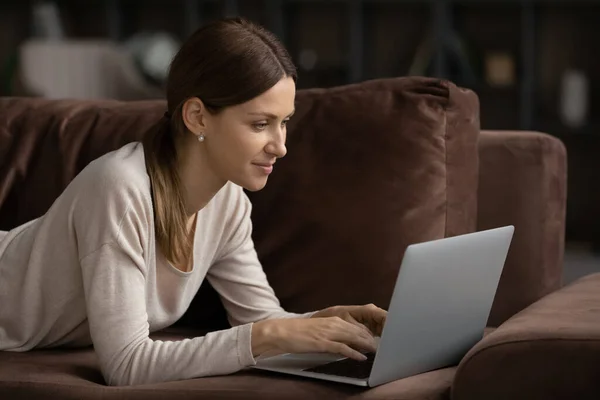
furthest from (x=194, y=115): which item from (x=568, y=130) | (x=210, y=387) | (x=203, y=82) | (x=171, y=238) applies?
(x=568, y=130)

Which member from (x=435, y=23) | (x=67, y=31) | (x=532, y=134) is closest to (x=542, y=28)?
(x=435, y=23)

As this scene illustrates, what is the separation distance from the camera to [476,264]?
1.73 m

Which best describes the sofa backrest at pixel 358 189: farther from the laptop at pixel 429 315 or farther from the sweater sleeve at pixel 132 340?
the sweater sleeve at pixel 132 340

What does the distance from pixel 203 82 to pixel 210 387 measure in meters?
0.47

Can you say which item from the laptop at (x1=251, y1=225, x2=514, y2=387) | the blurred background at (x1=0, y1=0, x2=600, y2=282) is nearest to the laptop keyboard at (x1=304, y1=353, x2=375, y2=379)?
the laptop at (x1=251, y1=225, x2=514, y2=387)

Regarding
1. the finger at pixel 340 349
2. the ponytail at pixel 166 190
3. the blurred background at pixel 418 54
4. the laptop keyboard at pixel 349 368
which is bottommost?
the blurred background at pixel 418 54

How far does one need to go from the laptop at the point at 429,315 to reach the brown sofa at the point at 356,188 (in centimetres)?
6

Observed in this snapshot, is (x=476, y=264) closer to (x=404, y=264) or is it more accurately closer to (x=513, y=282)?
(x=404, y=264)

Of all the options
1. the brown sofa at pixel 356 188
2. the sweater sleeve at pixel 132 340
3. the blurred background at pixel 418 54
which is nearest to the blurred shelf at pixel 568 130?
the blurred background at pixel 418 54

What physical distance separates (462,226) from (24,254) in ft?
2.52

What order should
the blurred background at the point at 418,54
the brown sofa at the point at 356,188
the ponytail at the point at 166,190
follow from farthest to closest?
the blurred background at the point at 418,54, the brown sofa at the point at 356,188, the ponytail at the point at 166,190

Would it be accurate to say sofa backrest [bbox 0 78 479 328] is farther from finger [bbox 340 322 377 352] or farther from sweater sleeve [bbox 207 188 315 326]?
finger [bbox 340 322 377 352]

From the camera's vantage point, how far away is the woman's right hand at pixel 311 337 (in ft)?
5.51

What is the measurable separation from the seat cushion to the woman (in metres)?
0.04
